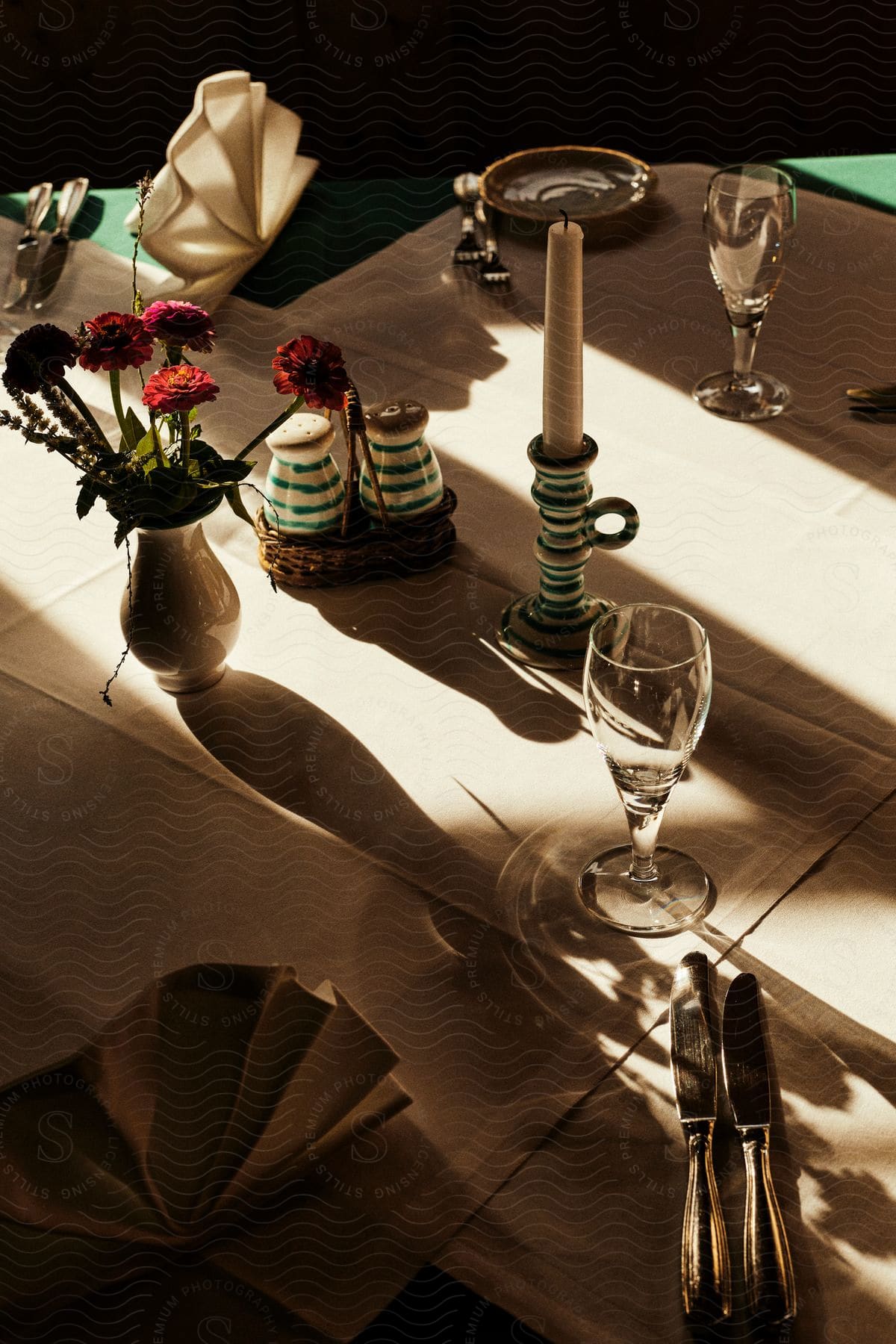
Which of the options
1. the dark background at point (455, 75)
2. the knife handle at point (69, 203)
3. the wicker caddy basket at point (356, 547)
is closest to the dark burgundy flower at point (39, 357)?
the wicker caddy basket at point (356, 547)

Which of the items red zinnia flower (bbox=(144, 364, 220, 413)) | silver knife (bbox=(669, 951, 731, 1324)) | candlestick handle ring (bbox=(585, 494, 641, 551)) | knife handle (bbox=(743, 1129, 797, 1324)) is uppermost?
red zinnia flower (bbox=(144, 364, 220, 413))

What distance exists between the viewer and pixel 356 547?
1043mm

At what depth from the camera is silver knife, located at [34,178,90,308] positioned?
4.57 feet

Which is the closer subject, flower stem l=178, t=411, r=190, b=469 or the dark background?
flower stem l=178, t=411, r=190, b=469

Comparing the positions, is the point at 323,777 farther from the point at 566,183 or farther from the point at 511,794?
the point at 566,183

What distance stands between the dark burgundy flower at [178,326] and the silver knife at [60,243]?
0.56 meters

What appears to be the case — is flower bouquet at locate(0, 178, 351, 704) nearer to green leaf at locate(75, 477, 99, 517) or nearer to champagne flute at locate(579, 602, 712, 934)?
green leaf at locate(75, 477, 99, 517)

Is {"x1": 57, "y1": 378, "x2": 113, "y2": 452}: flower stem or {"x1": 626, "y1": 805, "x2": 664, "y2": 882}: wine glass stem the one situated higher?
{"x1": 57, "y1": 378, "x2": 113, "y2": 452}: flower stem

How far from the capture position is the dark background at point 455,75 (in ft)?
7.43

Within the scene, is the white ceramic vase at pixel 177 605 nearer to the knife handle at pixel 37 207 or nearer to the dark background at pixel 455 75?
the knife handle at pixel 37 207

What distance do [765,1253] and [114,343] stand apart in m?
0.65

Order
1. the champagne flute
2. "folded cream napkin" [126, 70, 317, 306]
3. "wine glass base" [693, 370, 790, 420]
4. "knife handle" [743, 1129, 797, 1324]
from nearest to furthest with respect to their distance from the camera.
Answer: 1. "knife handle" [743, 1129, 797, 1324]
2. the champagne flute
3. "wine glass base" [693, 370, 790, 420]
4. "folded cream napkin" [126, 70, 317, 306]

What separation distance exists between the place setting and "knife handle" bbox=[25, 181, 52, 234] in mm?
116

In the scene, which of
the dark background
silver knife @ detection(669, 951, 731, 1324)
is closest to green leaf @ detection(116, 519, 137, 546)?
silver knife @ detection(669, 951, 731, 1324)
